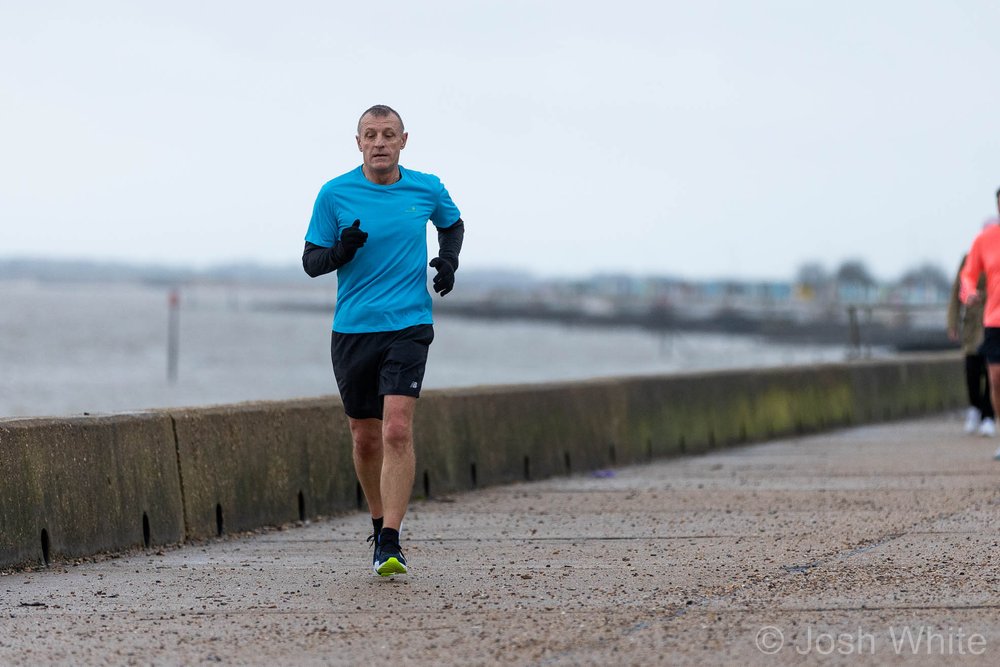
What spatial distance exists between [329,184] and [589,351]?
13268 centimetres

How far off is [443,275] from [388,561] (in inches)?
45.8

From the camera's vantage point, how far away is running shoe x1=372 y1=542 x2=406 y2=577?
6723mm

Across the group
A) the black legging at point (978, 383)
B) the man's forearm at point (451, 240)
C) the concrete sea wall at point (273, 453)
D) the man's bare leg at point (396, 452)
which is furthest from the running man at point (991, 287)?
the man's bare leg at point (396, 452)

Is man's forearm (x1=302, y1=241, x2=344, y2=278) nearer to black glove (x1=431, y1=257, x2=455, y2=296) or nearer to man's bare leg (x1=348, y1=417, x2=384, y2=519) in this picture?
black glove (x1=431, y1=257, x2=455, y2=296)

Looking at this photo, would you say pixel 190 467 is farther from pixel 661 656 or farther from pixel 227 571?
pixel 661 656

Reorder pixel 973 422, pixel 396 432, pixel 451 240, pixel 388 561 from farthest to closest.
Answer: pixel 973 422
pixel 451 240
pixel 396 432
pixel 388 561

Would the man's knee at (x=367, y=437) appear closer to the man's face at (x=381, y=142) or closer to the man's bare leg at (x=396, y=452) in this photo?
the man's bare leg at (x=396, y=452)

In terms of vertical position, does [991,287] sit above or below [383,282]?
below

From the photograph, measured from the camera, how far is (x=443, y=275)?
22.9ft

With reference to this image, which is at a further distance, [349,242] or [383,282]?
[383,282]

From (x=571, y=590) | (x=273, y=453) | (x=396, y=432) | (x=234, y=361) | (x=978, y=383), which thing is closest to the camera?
(x=571, y=590)

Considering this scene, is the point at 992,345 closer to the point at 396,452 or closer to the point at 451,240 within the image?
the point at 451,240

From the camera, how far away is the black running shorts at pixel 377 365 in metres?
6.91

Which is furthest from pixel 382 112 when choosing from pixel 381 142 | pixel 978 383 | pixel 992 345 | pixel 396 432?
pixel 978 383
